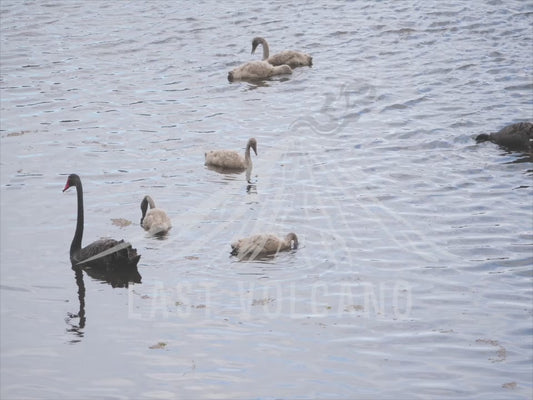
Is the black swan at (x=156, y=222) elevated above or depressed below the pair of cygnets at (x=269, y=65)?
below

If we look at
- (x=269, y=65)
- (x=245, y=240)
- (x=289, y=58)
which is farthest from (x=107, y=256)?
(x=289, y=58)

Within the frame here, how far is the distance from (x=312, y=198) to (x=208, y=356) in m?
4.50

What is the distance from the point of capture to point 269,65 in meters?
18.7

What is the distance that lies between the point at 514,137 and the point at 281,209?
14.3 ft

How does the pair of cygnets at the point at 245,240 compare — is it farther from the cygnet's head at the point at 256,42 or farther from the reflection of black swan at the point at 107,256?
the cygnet's head at the point at 256,42

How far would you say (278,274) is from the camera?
10.3m

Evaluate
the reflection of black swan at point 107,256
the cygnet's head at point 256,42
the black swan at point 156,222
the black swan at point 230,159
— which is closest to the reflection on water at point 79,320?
the reflection of black swan at point 107,256

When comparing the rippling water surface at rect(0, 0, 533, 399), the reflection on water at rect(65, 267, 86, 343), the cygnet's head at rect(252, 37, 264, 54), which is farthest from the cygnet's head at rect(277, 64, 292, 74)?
the reflection on water at rect(65, 267, 86, 343)

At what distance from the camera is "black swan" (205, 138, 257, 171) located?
13742mm

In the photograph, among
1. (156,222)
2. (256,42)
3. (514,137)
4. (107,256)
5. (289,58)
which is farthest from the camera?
(256,42)

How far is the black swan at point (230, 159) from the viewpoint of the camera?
1374 cm

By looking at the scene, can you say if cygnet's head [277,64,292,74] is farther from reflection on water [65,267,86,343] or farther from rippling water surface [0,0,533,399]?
reflection on water [65,267,86,343]

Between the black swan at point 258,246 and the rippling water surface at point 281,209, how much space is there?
0.47ft

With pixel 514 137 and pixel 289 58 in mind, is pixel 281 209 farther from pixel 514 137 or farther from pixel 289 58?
pixel 289 58
